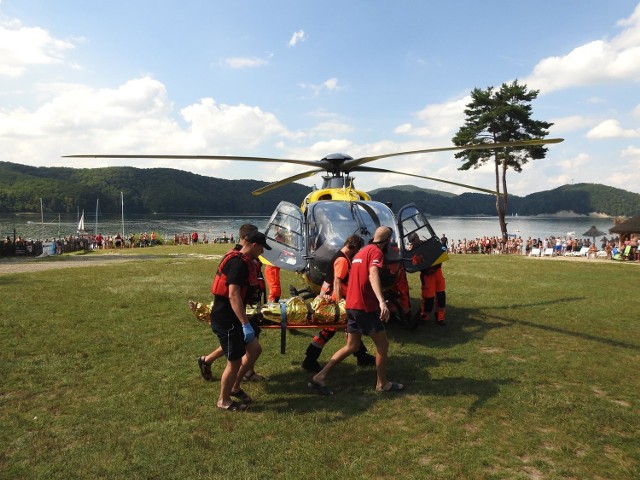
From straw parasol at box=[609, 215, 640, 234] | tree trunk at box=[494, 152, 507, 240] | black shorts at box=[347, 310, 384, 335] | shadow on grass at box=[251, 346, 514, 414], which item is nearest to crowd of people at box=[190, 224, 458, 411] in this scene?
black shorts at box=[347, 310, 384, 335]

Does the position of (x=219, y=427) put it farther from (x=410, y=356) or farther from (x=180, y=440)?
(x=410, y=356)

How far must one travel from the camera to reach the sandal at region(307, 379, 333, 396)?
4.66 m

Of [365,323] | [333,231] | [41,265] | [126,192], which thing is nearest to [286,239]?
[333,231]

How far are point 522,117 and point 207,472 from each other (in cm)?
3371

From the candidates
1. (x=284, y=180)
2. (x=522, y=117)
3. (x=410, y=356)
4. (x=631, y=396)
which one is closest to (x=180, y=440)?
(x=410, y=356)

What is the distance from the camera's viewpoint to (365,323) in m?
4.53

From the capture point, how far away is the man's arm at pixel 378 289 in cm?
426

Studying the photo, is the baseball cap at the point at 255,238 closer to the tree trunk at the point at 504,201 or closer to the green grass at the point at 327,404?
the green grass at the point at 327,404

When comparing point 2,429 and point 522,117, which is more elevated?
point 522,117

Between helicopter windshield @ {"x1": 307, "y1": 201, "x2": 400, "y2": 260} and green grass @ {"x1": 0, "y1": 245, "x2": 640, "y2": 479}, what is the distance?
1532 millimetres

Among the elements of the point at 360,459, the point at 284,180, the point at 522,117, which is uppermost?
the point at 522,117

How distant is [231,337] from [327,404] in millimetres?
1241

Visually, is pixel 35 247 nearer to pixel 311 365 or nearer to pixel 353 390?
pixel 311 365

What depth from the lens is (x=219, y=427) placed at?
390cm
